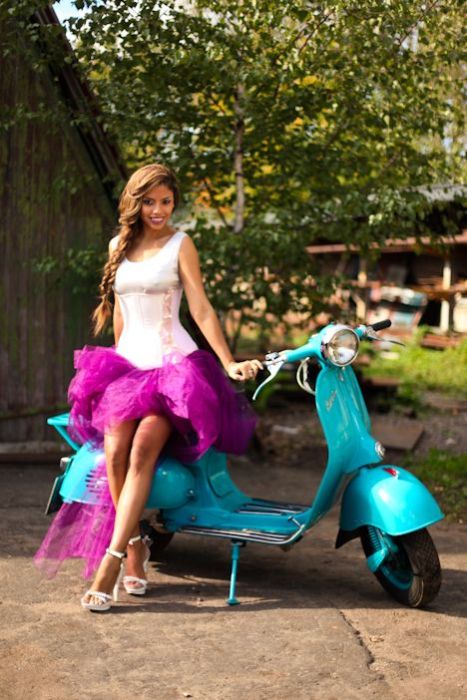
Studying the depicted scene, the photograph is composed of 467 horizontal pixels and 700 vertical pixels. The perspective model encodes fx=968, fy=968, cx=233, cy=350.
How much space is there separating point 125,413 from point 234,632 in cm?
103

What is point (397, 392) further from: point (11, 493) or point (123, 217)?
point (123, 217)

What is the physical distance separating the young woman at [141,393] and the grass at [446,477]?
246cm

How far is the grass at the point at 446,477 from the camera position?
6525 millimetres

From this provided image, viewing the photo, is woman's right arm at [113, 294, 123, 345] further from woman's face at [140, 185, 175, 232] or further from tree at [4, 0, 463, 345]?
tree at [4, 0, 463, 345]

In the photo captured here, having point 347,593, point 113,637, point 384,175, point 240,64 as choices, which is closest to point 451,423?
point 384,175

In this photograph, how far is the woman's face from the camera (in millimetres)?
4395

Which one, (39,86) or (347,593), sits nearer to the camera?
(347,593)

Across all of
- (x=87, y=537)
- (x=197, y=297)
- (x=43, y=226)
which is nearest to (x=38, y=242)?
(x=43, y=226)

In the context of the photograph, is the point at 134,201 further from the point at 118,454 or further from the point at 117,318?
the point at 118,454

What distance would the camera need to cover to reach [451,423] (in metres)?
10.7

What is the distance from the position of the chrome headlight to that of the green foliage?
7.78 m

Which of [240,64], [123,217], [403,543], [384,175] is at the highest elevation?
[240,64]

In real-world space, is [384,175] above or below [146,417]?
above

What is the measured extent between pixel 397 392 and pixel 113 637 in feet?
27.7
